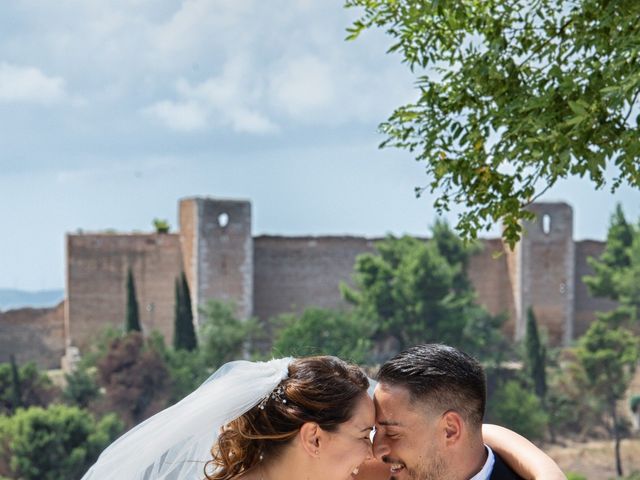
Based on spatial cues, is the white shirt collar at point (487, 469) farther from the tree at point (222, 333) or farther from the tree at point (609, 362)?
the tree at point (609, 362)

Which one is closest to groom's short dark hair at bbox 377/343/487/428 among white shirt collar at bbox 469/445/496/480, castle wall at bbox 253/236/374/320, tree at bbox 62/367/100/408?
white shirt collar at bbox 469/445/496/480

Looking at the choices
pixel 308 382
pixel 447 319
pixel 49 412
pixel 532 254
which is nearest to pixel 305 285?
pixel 447 319

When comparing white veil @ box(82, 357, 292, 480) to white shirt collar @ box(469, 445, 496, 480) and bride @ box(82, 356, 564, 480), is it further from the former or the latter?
white shirt collar @ box(469, 445, 496, 480)

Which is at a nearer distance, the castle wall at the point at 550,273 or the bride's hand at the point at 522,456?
the bride's hand at the point at 522,456

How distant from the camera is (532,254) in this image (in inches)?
1019

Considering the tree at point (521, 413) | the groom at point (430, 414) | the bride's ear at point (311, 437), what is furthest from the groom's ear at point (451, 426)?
the tree at point (521, 413)

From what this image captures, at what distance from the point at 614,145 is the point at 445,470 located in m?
2.17

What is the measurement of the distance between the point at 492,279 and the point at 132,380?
937 cm

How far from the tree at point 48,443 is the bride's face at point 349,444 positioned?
1803 cm

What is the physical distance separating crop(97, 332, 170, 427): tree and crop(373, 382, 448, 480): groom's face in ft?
66.8

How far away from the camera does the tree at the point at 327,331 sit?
→ 23.6 m

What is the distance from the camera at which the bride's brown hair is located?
2.31m

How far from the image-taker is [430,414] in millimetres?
2262

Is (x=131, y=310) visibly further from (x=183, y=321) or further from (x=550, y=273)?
(x=550, y=273)
